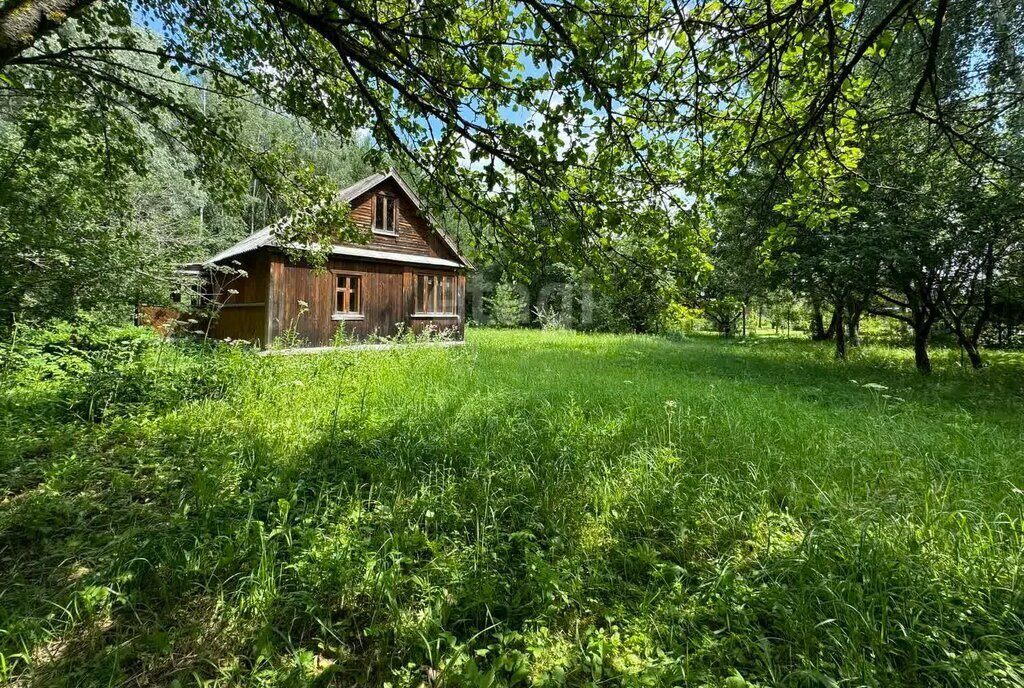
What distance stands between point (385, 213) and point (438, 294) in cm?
360

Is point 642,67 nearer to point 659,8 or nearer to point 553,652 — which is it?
point 659,8

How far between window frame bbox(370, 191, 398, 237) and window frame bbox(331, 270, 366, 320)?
5.76 feet

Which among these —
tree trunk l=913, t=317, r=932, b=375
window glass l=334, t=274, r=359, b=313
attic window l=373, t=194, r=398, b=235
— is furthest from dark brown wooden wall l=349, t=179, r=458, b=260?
tree trunk l=913, t=317, r=932, b=375

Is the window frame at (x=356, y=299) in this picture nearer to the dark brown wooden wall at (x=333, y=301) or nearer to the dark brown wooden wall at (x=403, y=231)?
the dark brown wooden wall at (x=333, y=301)

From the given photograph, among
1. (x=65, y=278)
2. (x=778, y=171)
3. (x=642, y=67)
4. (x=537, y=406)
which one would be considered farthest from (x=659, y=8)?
(x=65, y=278)

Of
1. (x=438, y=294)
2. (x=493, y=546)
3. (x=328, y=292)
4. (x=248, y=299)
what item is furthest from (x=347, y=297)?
(x=493, y=546)

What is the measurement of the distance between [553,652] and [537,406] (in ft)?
11.9

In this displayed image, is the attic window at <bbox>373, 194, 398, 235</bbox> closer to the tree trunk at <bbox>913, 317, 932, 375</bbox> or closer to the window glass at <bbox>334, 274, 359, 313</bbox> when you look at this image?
the window glass at <bbox>334, 274, 359, 313</bbox>

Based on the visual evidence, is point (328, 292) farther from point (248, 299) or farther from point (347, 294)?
point (248, 299)

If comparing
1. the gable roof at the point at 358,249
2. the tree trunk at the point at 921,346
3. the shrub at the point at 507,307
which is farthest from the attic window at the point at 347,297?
the tree trunk at the point at 921,346

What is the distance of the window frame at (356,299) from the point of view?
1316 cm

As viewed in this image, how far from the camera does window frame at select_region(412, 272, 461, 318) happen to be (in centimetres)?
1545

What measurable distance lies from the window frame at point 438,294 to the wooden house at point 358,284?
0.04 m

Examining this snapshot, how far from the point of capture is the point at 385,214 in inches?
572
